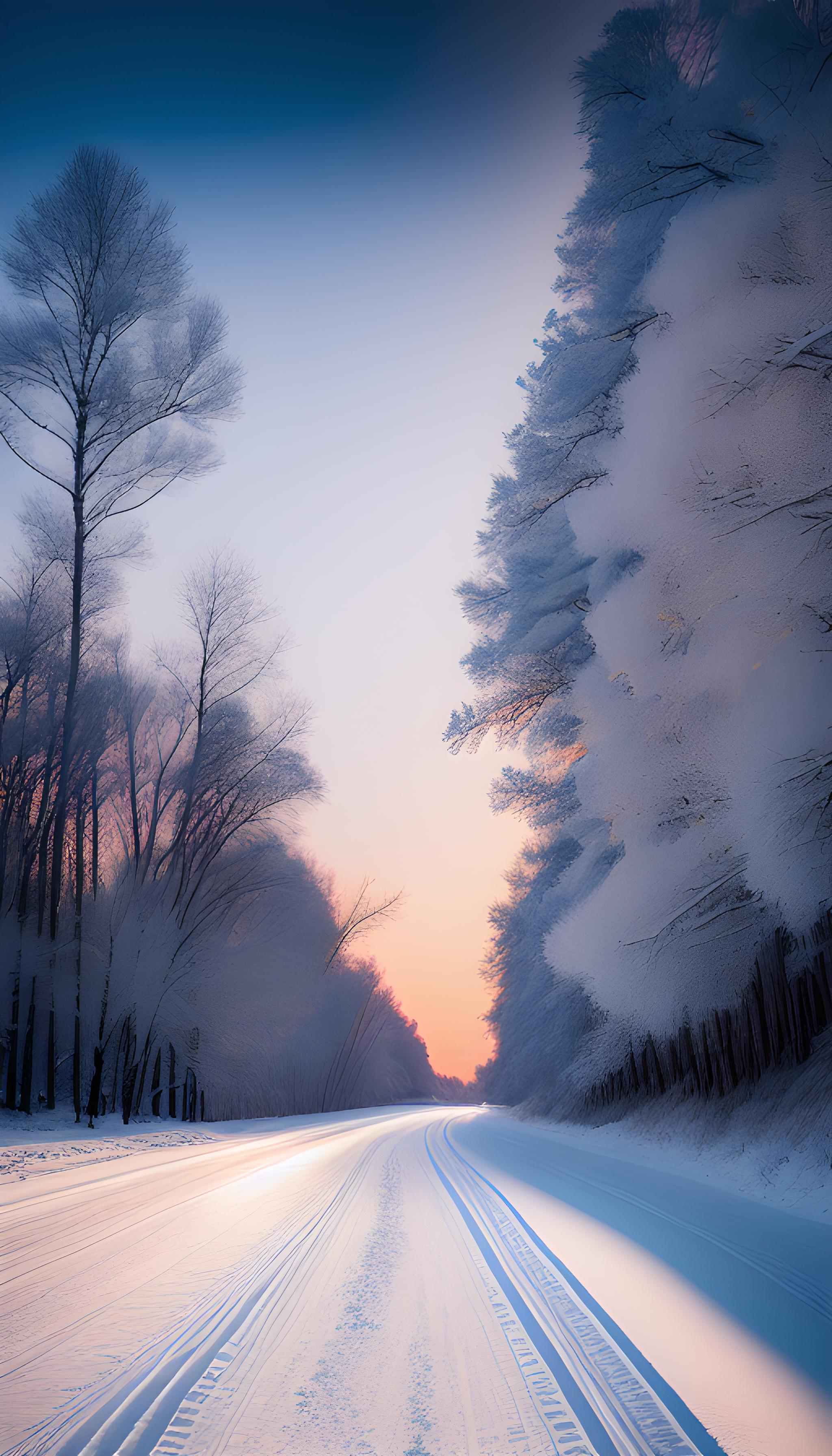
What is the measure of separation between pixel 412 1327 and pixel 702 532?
5203 millimetres

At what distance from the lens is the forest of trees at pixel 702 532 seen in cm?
496

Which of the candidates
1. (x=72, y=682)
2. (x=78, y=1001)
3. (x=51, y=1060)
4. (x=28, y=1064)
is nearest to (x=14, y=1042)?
(x=28, y=1064)

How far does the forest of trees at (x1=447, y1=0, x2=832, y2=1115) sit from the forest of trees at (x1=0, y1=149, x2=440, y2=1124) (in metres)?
8.72

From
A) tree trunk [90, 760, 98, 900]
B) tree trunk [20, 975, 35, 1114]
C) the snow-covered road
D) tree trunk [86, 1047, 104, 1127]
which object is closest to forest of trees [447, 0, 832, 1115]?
the snow-covered road

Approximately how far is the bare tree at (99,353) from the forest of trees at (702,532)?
340 inches

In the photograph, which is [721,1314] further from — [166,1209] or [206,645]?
[206,645]

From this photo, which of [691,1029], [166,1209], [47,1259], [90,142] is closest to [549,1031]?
[691,1029]

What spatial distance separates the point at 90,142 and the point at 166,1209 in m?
16.5

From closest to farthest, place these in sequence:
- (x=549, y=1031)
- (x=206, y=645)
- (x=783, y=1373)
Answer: (x=783, y=1373)
(x=549, y=1031)
(x=206, y=645)

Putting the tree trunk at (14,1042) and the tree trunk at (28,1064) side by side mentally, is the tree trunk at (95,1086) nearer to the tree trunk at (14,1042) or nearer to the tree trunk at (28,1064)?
the tree trunk at (28,1064)

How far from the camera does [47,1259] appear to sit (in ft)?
8.31

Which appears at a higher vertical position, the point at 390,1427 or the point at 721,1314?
the point at 390,1427

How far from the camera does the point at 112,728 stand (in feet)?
49.1

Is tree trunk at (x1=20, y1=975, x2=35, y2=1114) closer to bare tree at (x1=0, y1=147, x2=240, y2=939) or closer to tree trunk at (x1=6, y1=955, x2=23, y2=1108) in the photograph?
tree trunk at (x1=6, y1=955, x2=23, y2=1108)
